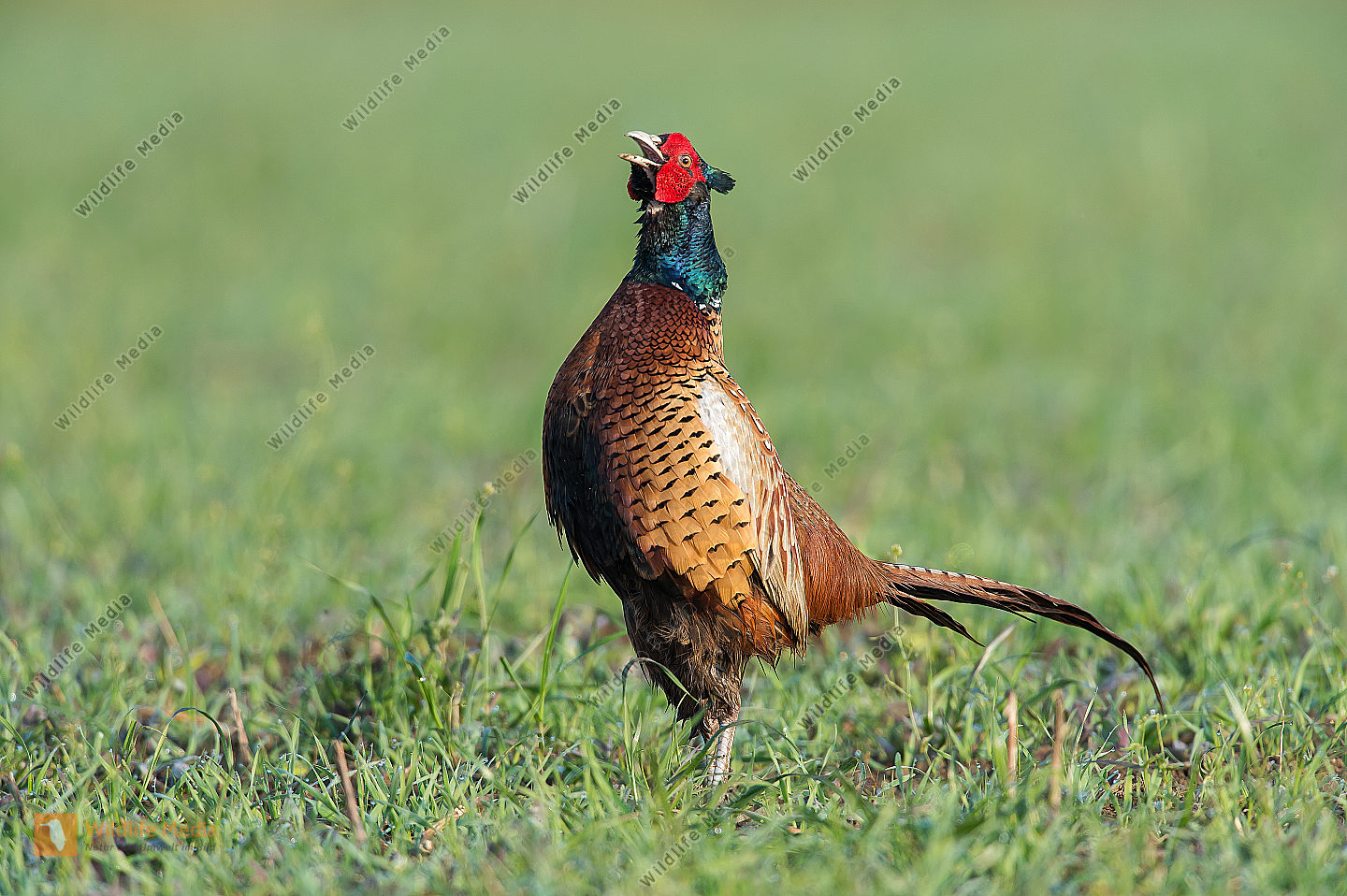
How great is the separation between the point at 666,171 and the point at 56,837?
1875 millimetres

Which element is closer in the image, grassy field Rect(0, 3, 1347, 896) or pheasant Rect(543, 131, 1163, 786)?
grassy field Rect(0, 3, 1347, 896)

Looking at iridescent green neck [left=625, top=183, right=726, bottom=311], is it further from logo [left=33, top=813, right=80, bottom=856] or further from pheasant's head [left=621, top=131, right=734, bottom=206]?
logo [left=33, top=813, right=80, bottom=856]

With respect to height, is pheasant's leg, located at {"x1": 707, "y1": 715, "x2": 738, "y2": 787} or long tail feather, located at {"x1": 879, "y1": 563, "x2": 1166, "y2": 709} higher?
long tail feather, located at {"x1": 879, "y1": 563, "x2": 1166, "y2": 709}

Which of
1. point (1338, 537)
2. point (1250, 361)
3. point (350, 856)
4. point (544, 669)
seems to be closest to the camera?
point (350, 856)

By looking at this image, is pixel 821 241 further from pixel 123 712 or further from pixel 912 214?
pixel 123 712

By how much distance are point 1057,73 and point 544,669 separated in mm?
13313

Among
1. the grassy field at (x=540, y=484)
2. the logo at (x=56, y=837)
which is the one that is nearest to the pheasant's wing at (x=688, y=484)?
the grassy field at (x=540, y=484)

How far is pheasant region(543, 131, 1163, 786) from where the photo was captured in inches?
104

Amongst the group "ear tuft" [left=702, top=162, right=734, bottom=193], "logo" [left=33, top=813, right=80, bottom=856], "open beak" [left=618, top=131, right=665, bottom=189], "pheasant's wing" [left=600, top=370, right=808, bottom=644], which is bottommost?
"logo" [left=33, top=813, right=80, bottom=856]

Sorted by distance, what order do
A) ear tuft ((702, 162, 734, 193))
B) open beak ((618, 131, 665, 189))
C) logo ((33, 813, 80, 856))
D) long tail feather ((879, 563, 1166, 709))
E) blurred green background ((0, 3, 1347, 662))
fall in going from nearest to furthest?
logo ((33, 813, 80, 856))
open beak ((618, 131, 665, 189))
ear tuft ((702, 162, 734, 193))
long tail feather ((879, 563, 1166, 709))
blurred green background ((0, 3, 1347, 662))

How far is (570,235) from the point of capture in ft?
29.7

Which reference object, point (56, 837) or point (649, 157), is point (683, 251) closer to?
point (649, 157)

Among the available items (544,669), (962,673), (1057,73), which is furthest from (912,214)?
(544,669)

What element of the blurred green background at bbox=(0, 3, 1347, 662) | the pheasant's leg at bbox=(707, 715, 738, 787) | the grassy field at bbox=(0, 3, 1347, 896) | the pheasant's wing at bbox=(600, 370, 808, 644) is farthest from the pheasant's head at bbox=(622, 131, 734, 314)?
the blurred green background at bbox=(0, 3, 1347, 662)
